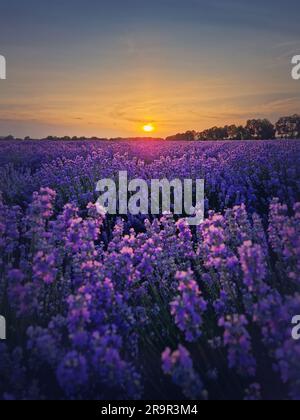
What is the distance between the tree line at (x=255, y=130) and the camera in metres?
29.3

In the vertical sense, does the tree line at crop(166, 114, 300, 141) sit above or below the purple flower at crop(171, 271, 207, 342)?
above

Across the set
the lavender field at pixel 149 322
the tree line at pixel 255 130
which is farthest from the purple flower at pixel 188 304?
the tree line at pixel 255 130

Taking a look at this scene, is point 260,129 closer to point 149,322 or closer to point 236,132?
point 236,132

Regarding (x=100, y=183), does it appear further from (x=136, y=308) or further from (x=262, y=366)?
(x=262, y=366)

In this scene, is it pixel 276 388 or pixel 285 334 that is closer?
pixel 285 334

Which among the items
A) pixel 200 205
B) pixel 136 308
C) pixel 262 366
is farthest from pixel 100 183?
pixel 262 366

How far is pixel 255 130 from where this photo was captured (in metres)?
30.0

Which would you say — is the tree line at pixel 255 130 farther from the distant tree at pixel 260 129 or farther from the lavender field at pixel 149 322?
the lavender field at pixel 149 322

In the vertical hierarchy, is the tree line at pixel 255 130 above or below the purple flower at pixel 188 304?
above

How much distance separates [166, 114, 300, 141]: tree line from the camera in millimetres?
29284

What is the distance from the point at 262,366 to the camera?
189 centimetres

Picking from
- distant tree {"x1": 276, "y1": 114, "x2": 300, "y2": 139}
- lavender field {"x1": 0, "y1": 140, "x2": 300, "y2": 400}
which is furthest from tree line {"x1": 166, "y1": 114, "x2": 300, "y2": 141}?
lavender field {"x1": 0, "y1": 140, "x2": 300, "y2": 400}

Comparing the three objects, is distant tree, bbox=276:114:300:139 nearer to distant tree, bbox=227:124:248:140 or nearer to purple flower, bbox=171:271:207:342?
distant tree, bbox=227:124:248:140

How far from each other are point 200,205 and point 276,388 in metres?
1.76
